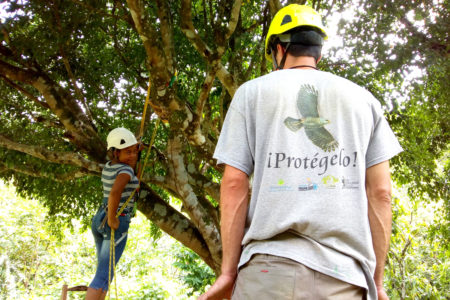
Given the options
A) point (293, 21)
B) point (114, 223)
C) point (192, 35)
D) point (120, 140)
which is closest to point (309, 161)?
point (293, 21)

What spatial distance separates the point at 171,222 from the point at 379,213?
A: 3982 millimetres

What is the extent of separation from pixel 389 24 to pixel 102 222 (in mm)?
3705

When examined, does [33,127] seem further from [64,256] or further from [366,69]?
[64,256]

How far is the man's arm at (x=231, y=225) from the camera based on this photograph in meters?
1.56

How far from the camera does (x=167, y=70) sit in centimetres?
420

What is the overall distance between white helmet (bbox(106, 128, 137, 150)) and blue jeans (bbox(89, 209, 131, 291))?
2.08 feet

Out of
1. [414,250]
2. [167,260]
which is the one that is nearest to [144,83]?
[414,250]

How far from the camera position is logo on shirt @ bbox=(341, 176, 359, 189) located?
4.94 feet

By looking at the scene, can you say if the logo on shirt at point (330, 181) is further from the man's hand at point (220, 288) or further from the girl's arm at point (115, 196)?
the girl's arm at point (115, 196)

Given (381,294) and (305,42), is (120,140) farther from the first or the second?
(381,294)

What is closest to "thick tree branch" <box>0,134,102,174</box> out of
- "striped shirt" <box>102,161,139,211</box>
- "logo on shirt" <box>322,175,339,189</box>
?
"striped shirt" <box>102,161,139,211</box>

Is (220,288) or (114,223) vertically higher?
(114,223)

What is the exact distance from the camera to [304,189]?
1.47 metres

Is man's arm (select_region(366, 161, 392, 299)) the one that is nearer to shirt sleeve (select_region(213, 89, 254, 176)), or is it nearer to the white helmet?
shirt sleeve (select_region(213, 89, 254, 176))
